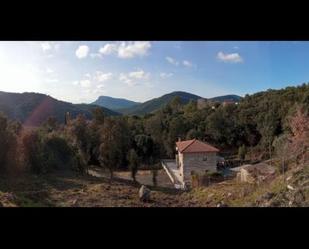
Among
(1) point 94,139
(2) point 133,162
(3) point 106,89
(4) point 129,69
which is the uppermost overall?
(4) point 129,69

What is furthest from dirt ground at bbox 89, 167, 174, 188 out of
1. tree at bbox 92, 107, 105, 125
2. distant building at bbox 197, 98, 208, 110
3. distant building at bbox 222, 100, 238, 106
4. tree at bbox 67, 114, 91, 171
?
distant building at bbox 222, 100, 238, 106

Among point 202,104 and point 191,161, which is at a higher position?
point 202,104

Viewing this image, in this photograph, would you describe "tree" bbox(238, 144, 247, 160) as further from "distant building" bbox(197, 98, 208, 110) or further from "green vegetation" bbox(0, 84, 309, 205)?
"distant building" bbox(197, 98, 208, 110)

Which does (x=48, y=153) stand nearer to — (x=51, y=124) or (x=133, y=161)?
(x=51, y=124)

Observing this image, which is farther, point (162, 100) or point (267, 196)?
point (162, 100)

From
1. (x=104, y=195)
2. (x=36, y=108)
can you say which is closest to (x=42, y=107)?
(x=36, y=108)
